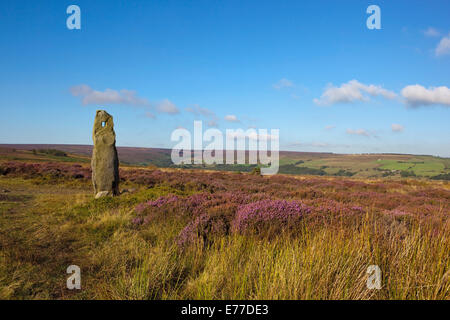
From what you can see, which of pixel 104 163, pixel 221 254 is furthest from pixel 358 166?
pixel 221 254

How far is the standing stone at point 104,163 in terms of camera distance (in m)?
10.6

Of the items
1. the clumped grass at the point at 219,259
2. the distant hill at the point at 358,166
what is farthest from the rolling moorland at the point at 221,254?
the distant hill at the point at 358,166

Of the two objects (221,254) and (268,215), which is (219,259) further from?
(268,215)

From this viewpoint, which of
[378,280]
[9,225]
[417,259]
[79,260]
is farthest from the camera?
[9,225]

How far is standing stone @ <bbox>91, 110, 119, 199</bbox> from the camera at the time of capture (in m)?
10.6

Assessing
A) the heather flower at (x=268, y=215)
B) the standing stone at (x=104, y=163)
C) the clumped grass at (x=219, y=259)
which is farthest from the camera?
the standing stone at (x=104, y=163)

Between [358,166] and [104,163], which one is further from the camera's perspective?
[358,166]

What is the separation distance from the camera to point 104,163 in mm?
10734

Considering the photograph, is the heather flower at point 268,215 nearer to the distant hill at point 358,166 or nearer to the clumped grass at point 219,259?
the clumped grass at point 219,259

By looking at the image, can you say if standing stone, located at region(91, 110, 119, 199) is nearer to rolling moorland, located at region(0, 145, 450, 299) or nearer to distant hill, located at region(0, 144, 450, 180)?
rolling moorland, located at region(0, 145, 450, 299)
